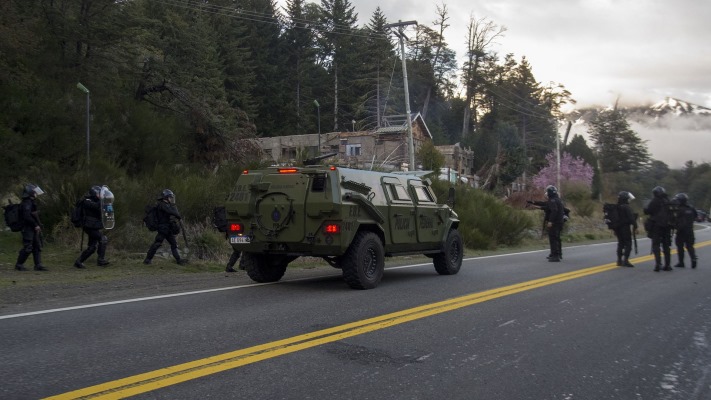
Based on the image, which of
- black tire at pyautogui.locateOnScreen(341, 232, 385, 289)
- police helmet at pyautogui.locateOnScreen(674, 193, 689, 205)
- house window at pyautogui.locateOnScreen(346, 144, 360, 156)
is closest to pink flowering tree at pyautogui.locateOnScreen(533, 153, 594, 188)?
house window at pyautogui.locateOnScreen(346, 144, 360, 156)

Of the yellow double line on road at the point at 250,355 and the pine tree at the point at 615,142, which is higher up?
the pine tree at the point at 615,142

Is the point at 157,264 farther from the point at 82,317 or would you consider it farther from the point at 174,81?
the point at 174,81

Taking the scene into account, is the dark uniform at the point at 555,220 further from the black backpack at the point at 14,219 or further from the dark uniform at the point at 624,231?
the black backpack at the point at 14,219

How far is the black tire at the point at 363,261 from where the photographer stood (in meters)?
9.77

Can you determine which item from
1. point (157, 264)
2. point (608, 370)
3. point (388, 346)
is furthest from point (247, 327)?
point (157, 264)

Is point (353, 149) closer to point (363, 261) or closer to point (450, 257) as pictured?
point (450, 257)

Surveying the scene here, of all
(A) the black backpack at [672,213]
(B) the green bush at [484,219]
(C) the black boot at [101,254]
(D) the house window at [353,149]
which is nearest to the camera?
(C) the black boot at [101,254]

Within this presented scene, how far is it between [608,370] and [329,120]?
2292 inches

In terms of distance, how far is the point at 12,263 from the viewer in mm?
12969

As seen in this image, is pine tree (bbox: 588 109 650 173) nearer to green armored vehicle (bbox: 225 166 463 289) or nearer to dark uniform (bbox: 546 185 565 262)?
dark uniform (bbox: 546 185 565 262)

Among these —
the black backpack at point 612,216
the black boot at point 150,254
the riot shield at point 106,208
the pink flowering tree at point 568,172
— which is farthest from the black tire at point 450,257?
the pink flowering tree at point 568,172

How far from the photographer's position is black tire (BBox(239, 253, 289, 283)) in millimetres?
10711

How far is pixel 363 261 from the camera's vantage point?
990 cm

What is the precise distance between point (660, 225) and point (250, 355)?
457 inches
